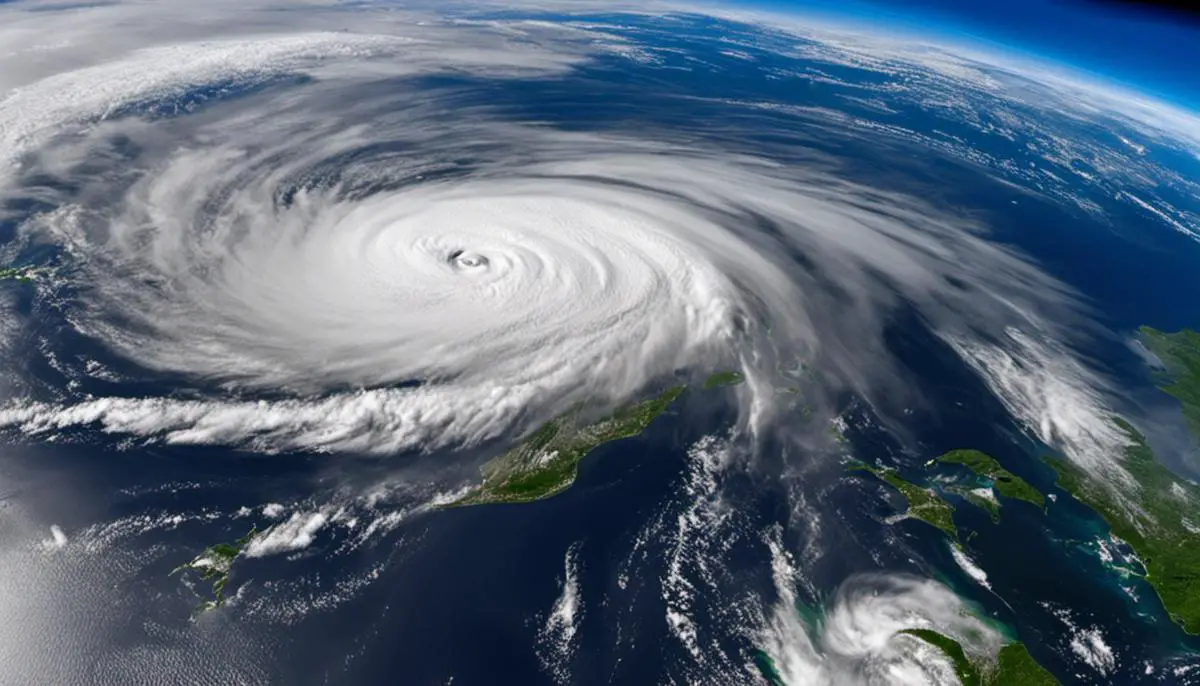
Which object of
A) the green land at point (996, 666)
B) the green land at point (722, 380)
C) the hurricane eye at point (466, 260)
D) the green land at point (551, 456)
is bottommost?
the green land at point (996, 666)

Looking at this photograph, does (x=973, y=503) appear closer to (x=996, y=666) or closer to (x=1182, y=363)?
(x=996, y=666)

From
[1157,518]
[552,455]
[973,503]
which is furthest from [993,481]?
[552,455]

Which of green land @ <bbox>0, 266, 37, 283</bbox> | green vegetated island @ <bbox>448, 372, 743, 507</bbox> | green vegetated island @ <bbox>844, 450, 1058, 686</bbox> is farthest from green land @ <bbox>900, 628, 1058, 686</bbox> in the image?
green land @ <bbox>0, 266, 37, 283</bbox>

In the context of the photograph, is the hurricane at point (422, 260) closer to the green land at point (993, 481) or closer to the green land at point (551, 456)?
the green land at point (551, 456)

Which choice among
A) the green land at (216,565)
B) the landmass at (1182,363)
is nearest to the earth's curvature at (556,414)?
the green land at (216,565)

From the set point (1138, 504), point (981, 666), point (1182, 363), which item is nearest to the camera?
point (981, 666)
